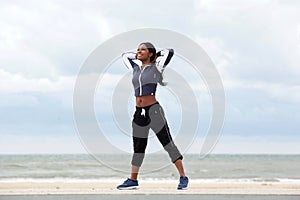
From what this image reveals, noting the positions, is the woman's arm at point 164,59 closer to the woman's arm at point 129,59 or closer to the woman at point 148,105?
the woman at point 148,105

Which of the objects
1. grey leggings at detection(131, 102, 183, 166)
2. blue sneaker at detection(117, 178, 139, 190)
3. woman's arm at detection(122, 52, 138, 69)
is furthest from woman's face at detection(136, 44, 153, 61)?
blue sneaker at detection(117, 178, 139, 190)

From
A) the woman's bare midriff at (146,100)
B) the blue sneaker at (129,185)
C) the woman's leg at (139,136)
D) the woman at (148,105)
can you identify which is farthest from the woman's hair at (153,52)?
the blue sneaker at (129,185)

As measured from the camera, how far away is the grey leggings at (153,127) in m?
8.62

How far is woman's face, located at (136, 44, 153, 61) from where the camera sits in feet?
28.6

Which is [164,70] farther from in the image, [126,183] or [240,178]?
[240,178]

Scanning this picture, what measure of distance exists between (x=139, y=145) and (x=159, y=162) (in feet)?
4.08

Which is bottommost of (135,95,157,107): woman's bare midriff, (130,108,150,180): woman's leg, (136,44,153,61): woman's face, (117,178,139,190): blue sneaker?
(117,178,139,190): blue sneaker

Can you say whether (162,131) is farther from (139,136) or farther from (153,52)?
(153,52)

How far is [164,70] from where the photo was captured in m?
8.68

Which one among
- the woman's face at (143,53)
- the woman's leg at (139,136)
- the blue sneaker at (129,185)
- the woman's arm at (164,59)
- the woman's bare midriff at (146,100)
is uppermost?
the woman's face at (143,53)

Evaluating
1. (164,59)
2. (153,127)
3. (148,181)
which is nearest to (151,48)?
(164,59)

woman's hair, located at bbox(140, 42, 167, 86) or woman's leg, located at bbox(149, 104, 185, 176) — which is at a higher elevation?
woman's hair, located at bbox(140, 42, 167, 86)

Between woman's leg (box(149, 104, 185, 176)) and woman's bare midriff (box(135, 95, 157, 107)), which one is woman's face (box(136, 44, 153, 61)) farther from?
woman's leg (box(149, 104, 185, 176))

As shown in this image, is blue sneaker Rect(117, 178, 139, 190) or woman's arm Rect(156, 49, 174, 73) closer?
woman's arm Rect(156, 49, 174, 73)
